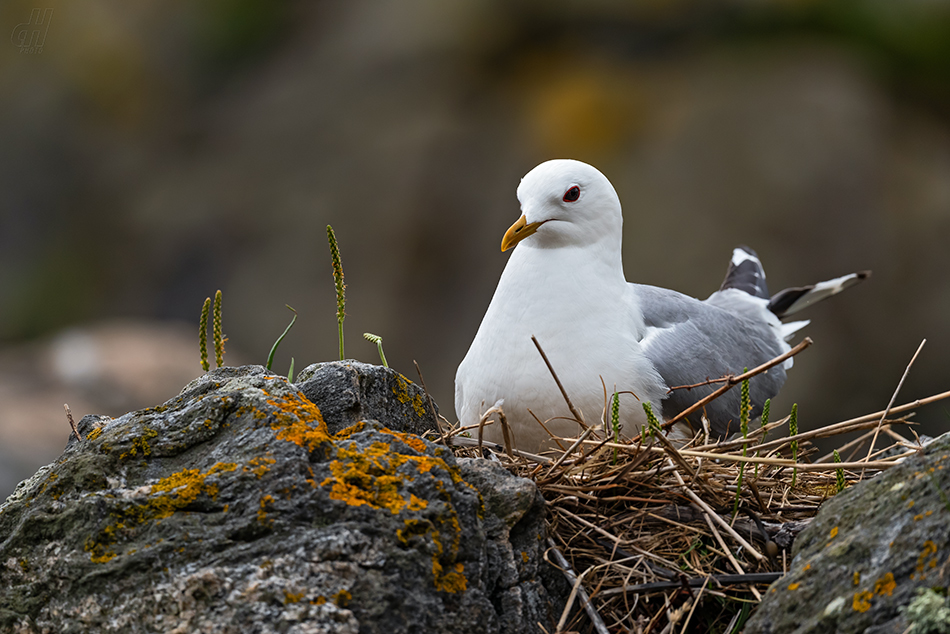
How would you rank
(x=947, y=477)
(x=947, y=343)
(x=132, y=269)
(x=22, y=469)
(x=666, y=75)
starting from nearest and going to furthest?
(x=947, y=477) → (x=22, y=469) → (x=947, y=343) → (x=666, y=75) → (x=132, y=269)

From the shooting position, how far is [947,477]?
183 centimetres

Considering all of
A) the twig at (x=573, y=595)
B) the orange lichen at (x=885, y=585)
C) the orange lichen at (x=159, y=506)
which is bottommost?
the twig at (x=573, y=595)

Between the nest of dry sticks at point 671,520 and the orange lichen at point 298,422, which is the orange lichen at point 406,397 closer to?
the nest of dry sticks at point 671,520

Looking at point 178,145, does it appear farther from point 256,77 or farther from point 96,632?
point 96,632

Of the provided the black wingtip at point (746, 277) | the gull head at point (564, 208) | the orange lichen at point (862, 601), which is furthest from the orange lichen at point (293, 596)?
the black wingtip at point (746, 277)

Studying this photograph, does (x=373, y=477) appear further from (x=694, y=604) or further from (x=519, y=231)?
(x=519, y=231)

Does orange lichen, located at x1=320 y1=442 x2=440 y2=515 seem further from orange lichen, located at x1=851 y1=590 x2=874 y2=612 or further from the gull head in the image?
the gull head

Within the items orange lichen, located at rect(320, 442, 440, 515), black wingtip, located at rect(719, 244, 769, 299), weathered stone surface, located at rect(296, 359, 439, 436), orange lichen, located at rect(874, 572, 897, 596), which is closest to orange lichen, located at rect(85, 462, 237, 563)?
orange lichen, located at rect(320, 442, 440, 515)

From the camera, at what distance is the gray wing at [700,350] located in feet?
11.3

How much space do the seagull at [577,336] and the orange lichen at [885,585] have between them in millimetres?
1342

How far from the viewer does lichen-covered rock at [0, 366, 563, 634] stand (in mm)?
1870

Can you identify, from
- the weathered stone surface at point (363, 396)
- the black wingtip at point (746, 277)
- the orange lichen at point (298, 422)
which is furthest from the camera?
A: the black wingtip at point (746, 277)

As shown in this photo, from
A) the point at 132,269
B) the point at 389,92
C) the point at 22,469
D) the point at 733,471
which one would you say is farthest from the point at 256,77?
the point at 733,471

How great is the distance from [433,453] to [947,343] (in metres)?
8.90
